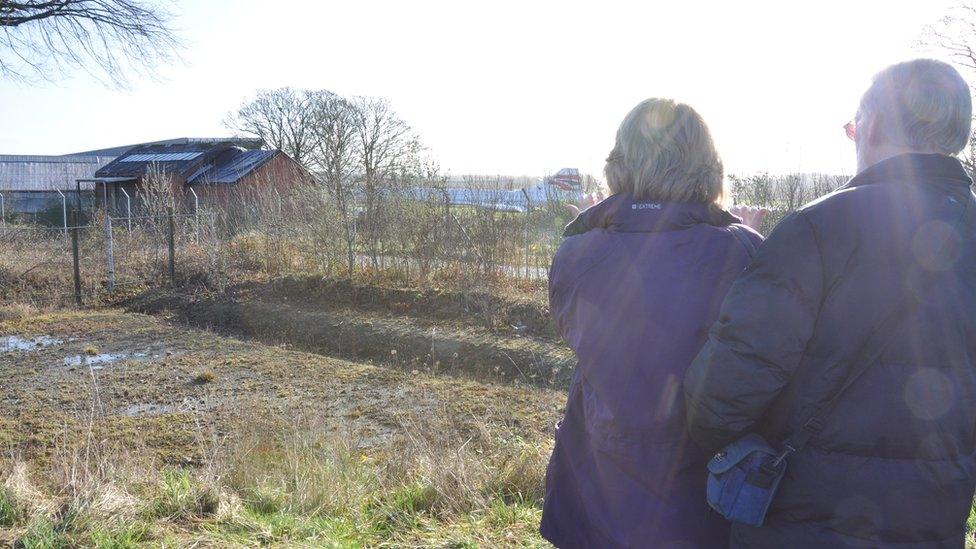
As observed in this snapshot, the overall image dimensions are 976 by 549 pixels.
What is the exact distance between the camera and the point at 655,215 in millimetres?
1988

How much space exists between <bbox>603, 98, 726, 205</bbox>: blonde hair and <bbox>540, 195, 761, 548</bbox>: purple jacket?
0.15 feet

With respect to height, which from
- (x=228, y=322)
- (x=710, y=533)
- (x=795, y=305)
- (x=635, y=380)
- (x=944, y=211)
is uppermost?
(x=944, y=211)

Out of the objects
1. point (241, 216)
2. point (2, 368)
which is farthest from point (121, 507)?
point (241, 216)

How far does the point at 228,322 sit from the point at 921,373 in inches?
494

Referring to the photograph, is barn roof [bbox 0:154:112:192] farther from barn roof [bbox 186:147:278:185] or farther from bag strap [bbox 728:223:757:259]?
bag strap [bbox 728:223:757:259]

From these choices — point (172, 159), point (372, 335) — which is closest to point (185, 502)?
point (372, 335)

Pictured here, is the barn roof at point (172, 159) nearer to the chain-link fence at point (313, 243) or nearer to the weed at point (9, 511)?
the chain-link fence at point (313, 243)

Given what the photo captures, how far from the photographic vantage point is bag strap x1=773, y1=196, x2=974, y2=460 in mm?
1684

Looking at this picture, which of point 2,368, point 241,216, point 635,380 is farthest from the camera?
point 241,216

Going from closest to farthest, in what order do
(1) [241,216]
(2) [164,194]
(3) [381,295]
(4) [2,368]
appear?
(4) [2,368], (3) [381,295], (2) [164,194], (1) [241,216]

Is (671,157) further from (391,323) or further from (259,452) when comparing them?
(391,323)

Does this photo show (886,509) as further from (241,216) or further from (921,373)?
(241,216)

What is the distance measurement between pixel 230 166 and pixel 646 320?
3569cm

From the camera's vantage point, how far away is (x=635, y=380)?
1928 millimetres
